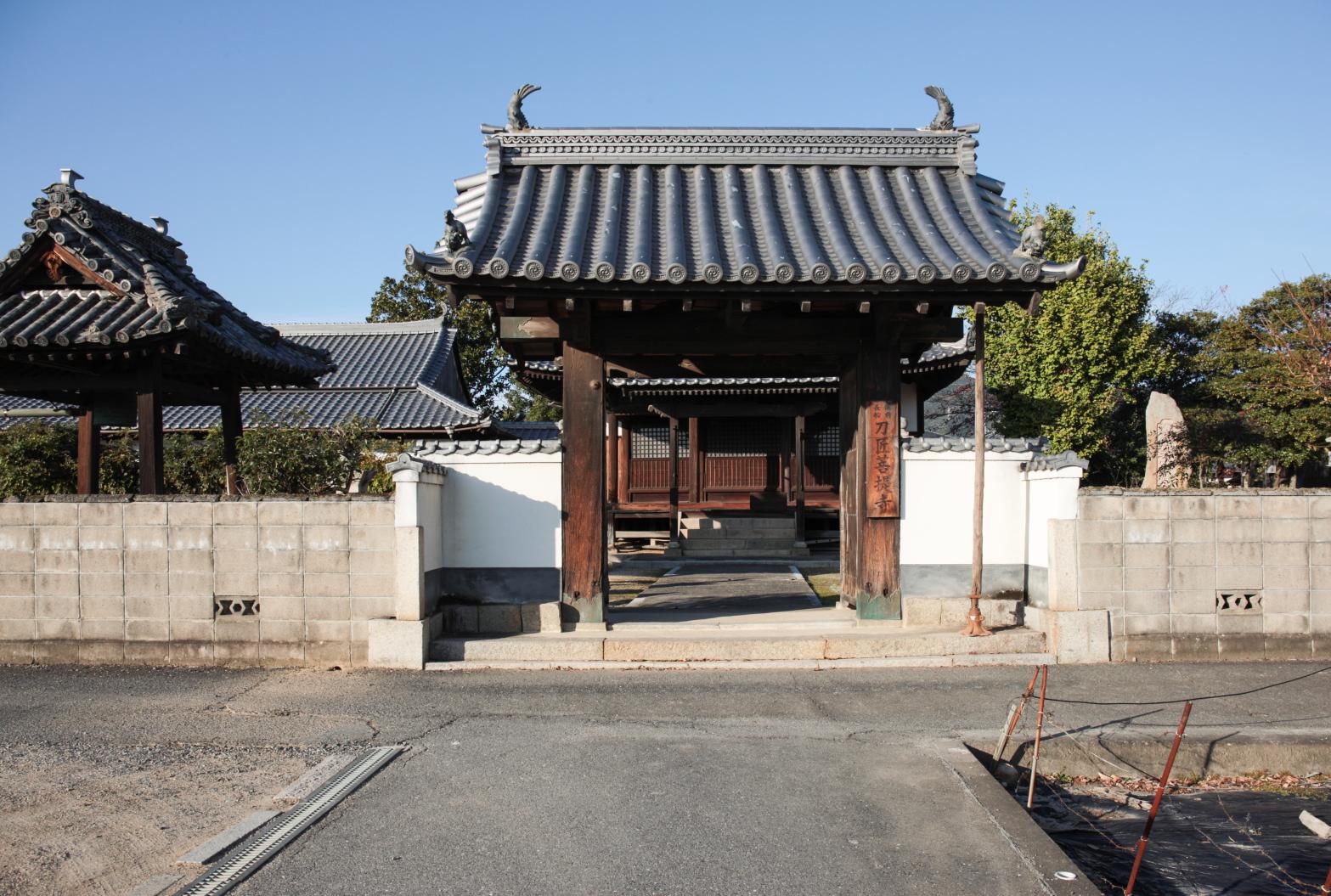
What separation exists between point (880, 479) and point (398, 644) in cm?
467

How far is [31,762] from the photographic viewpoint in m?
5.40

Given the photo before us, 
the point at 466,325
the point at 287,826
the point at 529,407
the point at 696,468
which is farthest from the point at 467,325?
the point at 287,826

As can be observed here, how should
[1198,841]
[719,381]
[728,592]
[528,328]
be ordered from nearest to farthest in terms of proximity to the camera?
1. [1198,841]
2. [528,328]
3. [728,592]
4. [719,381]

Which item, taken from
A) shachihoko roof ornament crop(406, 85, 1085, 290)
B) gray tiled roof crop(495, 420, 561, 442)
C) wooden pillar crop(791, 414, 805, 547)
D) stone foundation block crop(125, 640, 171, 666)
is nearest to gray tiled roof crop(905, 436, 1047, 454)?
shachihoko roof ornament crop(406, 85, 1085, 290)

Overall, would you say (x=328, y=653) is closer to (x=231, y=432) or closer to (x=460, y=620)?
(x=460, y=620)

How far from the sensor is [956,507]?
8.95 m

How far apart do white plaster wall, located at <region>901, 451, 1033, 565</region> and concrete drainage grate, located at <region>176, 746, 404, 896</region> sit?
5.36m

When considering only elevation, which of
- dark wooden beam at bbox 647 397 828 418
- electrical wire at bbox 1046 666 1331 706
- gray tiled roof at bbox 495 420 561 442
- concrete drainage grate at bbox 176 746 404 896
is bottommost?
electrical wire at bbox 1046 666 1331 706

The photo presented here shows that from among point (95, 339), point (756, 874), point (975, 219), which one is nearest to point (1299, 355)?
point (975, 219)

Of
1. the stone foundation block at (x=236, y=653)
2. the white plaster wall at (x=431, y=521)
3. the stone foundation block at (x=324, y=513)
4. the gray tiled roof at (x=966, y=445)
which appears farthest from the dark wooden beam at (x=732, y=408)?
the stone foundation block at (x=236, y=653)

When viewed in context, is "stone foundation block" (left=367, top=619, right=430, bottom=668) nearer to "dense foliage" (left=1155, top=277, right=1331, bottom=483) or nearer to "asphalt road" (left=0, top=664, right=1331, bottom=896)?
"asphalt road" (left=0, top=664, right=1331, bottom=896)

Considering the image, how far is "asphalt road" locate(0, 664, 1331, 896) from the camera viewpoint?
3906 mm

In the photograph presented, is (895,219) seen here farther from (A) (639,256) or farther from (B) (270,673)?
(B) (270,673)

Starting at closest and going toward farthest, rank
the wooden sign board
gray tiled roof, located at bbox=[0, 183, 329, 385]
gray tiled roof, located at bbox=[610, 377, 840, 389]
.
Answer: the wooden sign board → gray tiled roof, located at bbox=[0, 183, 329, 385] → gray tiled roof, located at bbox=[610, 377, 840, 389]
